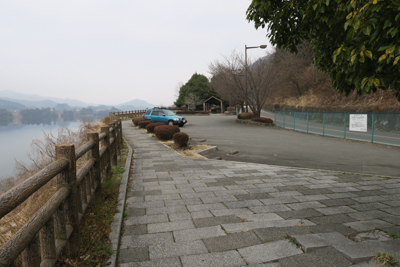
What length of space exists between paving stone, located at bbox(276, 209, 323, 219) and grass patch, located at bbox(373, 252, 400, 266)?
1294mm

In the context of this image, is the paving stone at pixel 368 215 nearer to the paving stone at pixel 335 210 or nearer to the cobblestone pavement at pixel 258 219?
the cobblestone pavement at pixel 258 219

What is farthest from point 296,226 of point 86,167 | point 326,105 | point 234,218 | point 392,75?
point 326,105

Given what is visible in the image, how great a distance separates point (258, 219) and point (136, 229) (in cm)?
185

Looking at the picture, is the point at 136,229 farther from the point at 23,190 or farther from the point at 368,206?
the point at 368,206

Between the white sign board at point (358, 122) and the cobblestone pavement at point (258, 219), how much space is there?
31.5 ft

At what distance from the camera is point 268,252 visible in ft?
9.74

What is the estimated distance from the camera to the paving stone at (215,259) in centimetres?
276

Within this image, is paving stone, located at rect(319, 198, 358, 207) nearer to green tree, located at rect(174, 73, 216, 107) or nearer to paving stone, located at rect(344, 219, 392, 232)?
paving stone, located at rect(344, 219, 392, 232)

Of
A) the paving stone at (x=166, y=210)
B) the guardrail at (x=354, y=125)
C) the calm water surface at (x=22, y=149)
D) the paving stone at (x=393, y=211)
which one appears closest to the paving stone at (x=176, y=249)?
the paving stone at (x=166, y=210)

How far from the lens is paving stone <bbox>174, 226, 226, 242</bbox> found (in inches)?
131

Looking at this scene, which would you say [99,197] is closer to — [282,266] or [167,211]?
[167,211]

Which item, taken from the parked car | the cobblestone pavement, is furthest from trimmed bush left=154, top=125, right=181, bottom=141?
the parked car

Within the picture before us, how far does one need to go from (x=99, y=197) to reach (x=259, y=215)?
283 cm

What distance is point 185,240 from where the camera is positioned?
328 centimetres
